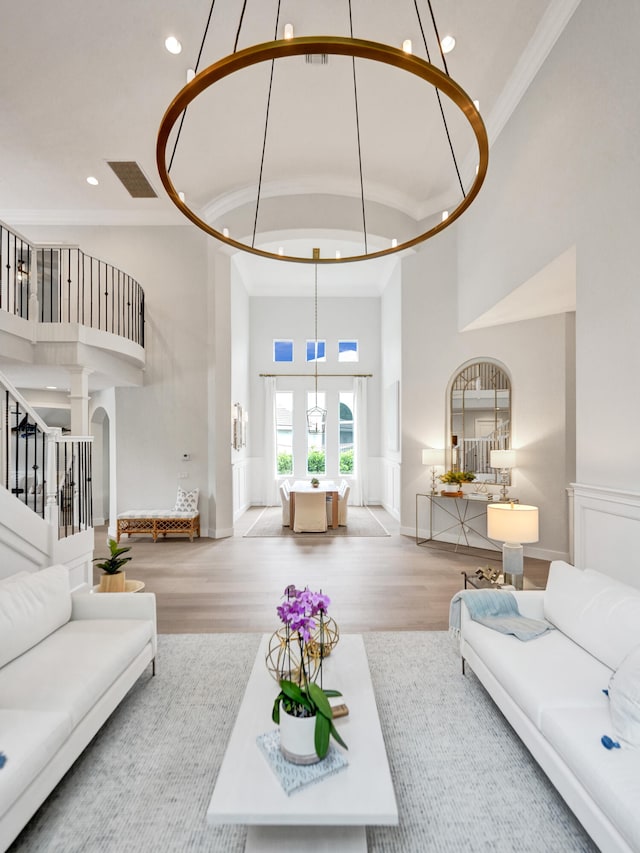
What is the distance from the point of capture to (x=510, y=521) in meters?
3.13

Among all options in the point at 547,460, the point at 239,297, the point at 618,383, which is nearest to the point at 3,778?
the point at 618,383

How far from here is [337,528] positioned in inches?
289

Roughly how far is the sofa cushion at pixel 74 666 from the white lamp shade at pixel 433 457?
14.5 feet

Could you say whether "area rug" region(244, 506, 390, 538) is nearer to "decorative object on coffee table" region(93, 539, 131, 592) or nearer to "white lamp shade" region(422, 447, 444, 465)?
"white lamp shade" region(422, 447, 444, 465)

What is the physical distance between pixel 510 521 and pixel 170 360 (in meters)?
A: 5.67

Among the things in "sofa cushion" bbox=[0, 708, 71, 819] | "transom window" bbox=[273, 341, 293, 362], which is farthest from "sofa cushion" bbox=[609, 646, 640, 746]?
"transom window" bbox=[273, 341, 293, 362]

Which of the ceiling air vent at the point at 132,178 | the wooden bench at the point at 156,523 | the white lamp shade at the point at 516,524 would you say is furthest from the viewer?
the wooden bench at the point at 156,523

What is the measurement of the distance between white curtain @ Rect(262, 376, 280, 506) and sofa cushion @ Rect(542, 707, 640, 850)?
8217 mm

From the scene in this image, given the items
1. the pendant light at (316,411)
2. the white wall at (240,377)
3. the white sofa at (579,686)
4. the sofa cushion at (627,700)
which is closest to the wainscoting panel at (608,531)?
the white sofa at (579,686)

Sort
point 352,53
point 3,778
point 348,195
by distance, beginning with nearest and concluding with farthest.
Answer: point 3,778, point 352,53, point 348,195

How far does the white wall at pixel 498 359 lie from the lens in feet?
17.9

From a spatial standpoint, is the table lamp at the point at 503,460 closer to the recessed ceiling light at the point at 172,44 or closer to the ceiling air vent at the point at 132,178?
the recessed ceiling light at the point at 172,44

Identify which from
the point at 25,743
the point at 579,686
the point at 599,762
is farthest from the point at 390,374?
the point at 25,743

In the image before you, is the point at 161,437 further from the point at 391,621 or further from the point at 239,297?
the point at 391,621
